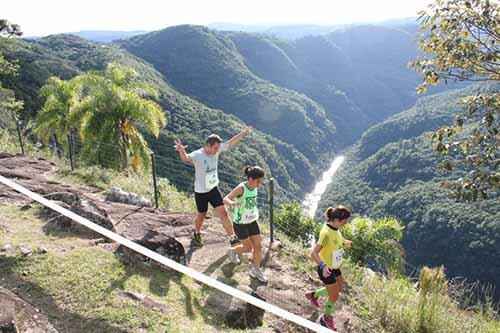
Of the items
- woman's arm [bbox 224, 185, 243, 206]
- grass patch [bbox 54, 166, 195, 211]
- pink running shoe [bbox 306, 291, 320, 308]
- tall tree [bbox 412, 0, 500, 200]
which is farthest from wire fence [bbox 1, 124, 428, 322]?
tall tree [bbox 412, 0, 500, 200]

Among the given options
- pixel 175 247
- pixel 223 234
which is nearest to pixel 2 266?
pixel 175 247

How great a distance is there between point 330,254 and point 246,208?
1094 mm

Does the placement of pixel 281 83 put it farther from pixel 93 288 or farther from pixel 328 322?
pixel 93 288

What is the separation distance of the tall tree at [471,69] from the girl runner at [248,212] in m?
2.19

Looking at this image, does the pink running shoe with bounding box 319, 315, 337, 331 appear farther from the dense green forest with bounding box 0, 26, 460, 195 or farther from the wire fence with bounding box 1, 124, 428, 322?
the dense green forest with bounding box 0, 26, 460, 195

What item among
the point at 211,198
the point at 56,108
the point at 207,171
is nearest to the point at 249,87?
the point at 56,108

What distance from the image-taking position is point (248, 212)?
4.86 meters

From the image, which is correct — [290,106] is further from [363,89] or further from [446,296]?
[446,296]

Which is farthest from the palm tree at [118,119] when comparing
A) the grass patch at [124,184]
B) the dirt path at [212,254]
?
the dirt path at [212,254]

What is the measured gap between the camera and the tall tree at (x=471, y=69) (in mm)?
4621

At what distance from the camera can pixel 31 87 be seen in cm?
3894

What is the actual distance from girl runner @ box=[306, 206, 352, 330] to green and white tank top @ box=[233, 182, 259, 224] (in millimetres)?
911

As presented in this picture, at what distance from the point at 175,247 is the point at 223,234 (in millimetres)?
1523

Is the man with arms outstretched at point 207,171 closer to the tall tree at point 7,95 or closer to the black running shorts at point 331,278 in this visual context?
the black running shorts at point 331,278
